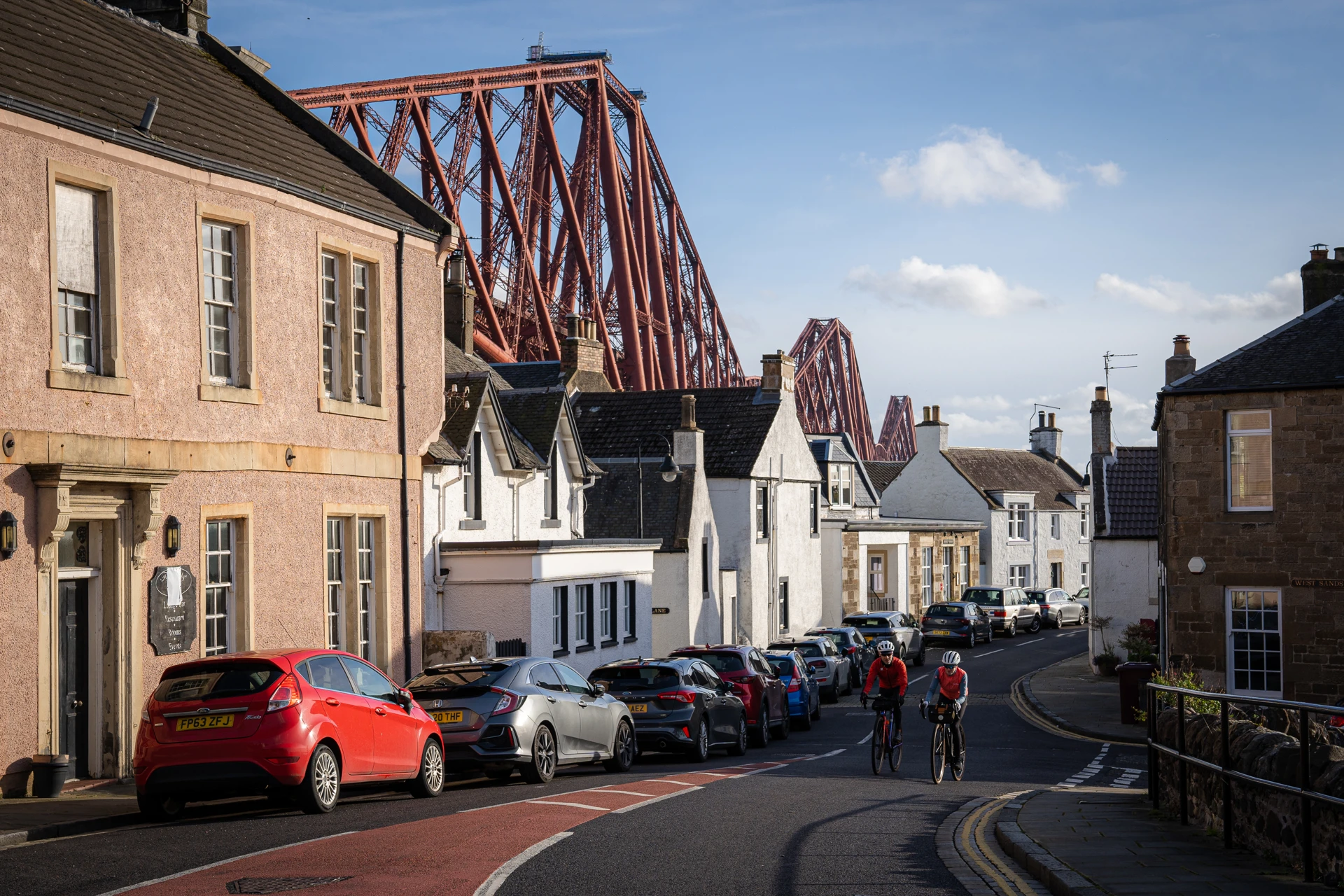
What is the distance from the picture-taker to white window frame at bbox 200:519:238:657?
17344mm

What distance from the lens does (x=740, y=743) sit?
883 inches

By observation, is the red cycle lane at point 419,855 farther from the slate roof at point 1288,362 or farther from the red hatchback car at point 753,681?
the slate roof at point 1288,362

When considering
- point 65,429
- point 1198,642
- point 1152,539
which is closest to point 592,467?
point 1198,642

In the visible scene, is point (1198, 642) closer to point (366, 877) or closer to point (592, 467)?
point (592, 467)

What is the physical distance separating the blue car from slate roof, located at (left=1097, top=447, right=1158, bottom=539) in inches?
653

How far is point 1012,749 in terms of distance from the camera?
23.5 metres

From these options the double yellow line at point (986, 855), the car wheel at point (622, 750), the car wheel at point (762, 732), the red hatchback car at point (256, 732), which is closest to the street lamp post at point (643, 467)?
the car wheel at point (762, 732)

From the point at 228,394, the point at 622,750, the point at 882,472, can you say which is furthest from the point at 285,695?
the point at 882,472

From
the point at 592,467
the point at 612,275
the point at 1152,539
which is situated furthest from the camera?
the point at 612,275

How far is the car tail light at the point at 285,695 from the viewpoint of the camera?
499 inches

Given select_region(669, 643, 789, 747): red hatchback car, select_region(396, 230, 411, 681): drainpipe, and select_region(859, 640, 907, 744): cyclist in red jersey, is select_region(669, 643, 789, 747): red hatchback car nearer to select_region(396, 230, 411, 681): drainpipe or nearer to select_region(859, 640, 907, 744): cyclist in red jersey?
select_region(859, 640, 907, 744): cyclist in red jersey

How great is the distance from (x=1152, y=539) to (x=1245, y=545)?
49.3 ft

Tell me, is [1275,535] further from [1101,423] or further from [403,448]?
[1101,423]

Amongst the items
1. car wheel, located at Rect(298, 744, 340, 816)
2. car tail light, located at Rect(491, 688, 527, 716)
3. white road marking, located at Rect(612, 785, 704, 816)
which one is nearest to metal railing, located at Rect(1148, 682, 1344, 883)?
white road marking, located at Rect(612, 785, 704, 816)
